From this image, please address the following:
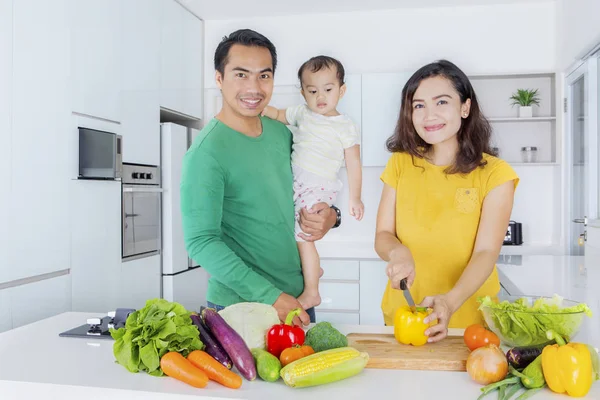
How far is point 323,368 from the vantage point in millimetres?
1088

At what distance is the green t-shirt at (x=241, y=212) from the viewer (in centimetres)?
149

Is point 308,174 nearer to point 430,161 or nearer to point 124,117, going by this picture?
point 430,161


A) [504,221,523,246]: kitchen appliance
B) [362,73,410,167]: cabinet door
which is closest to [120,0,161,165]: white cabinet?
[362,73,410,167]: cabinet door

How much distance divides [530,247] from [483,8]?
1.70m

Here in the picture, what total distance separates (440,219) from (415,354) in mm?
643

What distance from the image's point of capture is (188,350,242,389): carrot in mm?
1112

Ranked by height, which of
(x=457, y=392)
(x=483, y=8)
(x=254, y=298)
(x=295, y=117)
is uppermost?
(x=483, y=8)

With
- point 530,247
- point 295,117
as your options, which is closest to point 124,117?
point 295,117

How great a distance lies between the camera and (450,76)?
5.84ft

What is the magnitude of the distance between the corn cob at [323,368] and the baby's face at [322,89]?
1.00 metres

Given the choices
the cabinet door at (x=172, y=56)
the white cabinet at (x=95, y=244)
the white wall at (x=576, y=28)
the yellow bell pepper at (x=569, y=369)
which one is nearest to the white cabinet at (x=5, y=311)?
the white cabinet at (x=95, y=244)

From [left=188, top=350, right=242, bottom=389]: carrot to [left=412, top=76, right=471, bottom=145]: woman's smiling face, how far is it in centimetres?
103

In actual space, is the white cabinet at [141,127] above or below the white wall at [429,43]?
below

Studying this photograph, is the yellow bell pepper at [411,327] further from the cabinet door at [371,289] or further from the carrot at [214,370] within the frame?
the cabinet door at [371,289]
